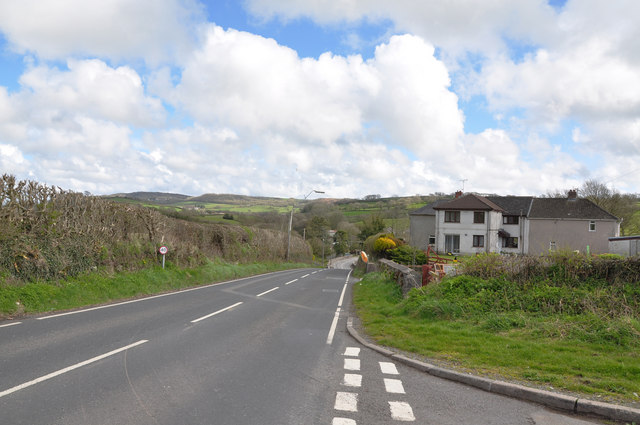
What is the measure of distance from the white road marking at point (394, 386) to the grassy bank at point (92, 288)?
370 inches

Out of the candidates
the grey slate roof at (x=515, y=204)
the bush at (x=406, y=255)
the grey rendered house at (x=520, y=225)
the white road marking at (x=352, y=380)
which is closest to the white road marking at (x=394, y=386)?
the white road marking at (x=352, y=380)

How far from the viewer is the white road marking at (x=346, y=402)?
17.4 ft

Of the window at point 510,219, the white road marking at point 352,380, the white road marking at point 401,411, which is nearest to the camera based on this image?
the white road marking at point 401,411

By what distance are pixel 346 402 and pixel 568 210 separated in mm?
52205

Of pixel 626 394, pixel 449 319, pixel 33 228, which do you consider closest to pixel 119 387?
pixel 626 394

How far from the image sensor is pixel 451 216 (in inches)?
1859

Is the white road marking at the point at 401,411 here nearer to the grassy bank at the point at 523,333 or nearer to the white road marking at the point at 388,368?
the white road marking at the point at 388,368

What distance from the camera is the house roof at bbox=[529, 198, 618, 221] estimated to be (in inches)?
1878

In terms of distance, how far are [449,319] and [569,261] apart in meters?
3.47

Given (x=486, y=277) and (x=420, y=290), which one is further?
(x=420, y=290)

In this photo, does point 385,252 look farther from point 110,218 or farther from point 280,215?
point 110,218

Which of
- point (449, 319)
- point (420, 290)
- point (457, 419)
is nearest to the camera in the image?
point (457, 419)

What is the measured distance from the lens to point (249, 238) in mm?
39375

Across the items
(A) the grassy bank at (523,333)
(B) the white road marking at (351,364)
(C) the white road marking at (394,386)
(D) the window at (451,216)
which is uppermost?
(D) the window at (451,216)
